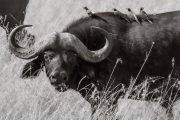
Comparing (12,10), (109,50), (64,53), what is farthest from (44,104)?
(12,10)

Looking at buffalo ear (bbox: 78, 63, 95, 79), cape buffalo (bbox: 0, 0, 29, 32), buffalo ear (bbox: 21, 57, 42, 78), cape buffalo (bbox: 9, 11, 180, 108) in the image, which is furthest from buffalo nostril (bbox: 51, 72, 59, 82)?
cape buffalo (bbox: 0, 0, 29, 32)

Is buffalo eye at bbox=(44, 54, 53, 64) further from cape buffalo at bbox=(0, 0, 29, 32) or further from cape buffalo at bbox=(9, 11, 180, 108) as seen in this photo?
cape buffalo at bbox=(0, 0, 29, 32)

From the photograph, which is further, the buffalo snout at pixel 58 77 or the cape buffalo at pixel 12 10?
the cape buffalo at pixel 12 10

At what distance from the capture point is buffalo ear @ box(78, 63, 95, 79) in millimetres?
5277

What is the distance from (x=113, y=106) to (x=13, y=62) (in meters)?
2.12

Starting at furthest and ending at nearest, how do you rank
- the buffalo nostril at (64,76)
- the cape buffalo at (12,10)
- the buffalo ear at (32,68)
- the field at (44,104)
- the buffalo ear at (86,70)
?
the cape buffalo at (12,10)
the buffalo ear at (32,68)
the buffalo ear at (86,70)
the buffalo nostril at (64,76)
the field at (44,104)

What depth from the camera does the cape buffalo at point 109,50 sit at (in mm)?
5141

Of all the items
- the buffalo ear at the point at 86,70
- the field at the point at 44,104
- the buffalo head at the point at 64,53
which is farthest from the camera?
the buffalo ear at the point at 86,70

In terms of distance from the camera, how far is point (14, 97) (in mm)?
5328

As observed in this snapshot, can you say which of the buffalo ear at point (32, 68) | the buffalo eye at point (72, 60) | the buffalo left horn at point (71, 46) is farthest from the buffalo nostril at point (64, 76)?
the buffalo ear at point (32, 68)

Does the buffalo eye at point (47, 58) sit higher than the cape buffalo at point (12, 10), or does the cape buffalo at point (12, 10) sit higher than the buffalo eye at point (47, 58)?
the buffalo eye at point (47, 58)

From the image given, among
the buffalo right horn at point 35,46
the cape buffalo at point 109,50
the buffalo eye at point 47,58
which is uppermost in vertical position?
the buffalo right horn at point 35,46

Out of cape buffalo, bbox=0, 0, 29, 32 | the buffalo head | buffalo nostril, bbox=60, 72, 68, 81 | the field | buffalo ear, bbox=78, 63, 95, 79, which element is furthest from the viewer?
cape buffalo, bbox=0, 0, 29, 32

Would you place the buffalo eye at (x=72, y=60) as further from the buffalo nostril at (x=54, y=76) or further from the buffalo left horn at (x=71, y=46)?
the buffalo nostril at (x=54, y=76)
